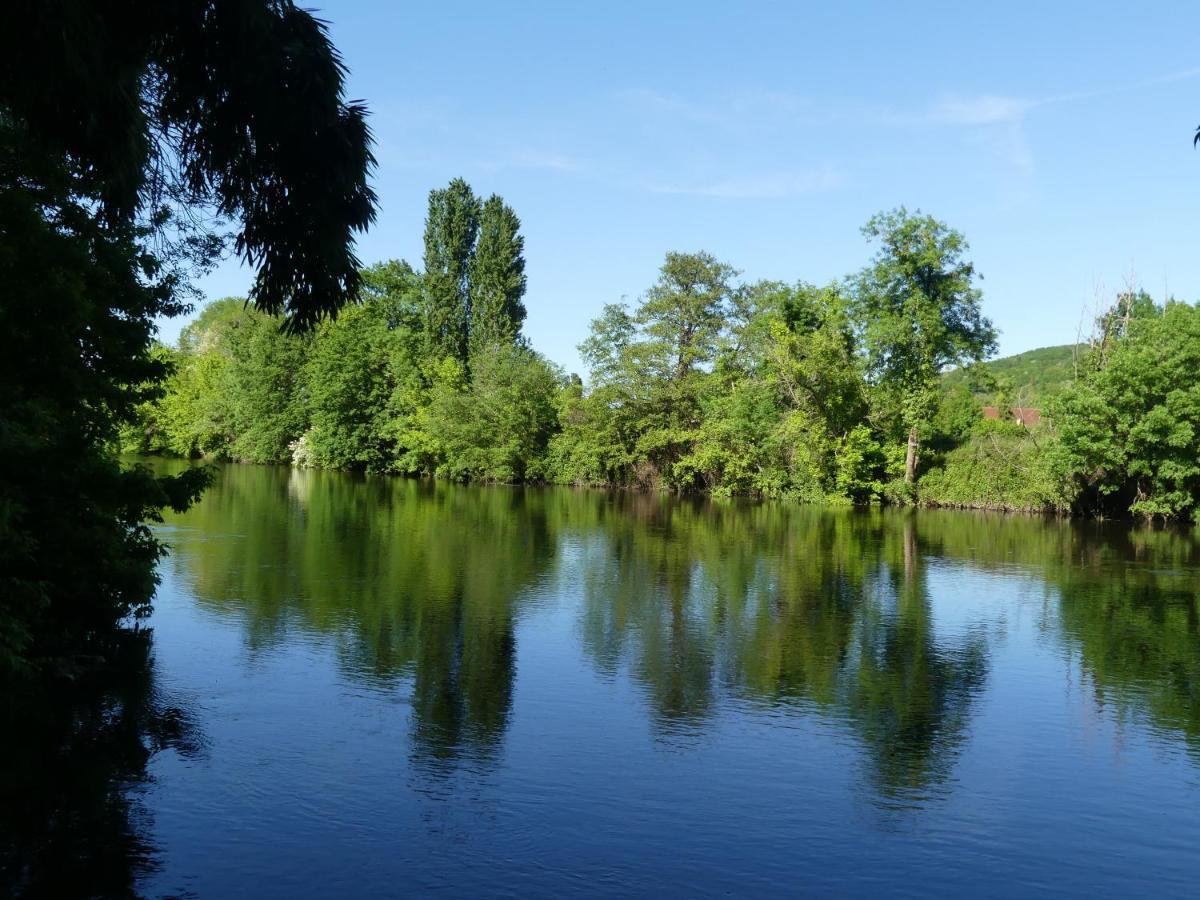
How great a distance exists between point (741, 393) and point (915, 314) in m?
9.91

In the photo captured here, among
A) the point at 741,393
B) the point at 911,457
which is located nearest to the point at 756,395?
the point at 741,393

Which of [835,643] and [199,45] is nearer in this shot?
[199,45]

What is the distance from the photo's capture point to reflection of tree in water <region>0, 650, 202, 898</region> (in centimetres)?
743

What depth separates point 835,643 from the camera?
1641 centimetres

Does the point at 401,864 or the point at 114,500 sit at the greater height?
the point at 114,500

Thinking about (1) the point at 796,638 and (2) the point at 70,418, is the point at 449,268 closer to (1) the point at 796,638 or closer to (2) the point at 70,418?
(1) the point at 796,638

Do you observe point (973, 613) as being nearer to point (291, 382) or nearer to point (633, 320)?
point (633, 320)

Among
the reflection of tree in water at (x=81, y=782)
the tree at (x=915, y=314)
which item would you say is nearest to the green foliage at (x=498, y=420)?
the tree at (x=915, y=314)

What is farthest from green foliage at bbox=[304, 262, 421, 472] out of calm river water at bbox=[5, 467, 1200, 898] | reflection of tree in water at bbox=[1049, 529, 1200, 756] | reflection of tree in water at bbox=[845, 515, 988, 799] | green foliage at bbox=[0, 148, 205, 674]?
green foliage at bbox=[0, 148, 205, 674]

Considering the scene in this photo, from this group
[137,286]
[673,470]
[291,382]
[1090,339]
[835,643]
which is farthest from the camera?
[291,382]

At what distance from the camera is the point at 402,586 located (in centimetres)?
2028

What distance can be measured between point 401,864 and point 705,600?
12.8 meters

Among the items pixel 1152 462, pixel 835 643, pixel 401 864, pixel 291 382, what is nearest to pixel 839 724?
pixel 835 643

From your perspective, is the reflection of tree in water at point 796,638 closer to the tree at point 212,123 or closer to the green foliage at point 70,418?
the green foliage at point 70,418
